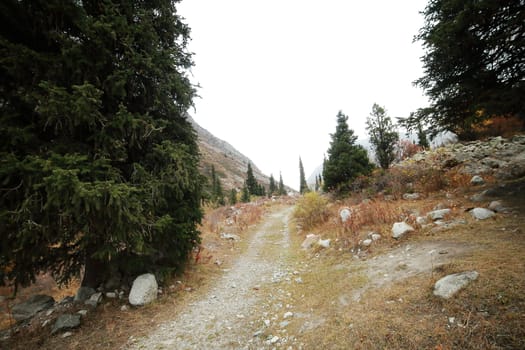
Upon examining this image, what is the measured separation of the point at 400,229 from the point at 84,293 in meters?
8.11

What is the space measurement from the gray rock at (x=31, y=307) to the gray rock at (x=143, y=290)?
2.14 meters

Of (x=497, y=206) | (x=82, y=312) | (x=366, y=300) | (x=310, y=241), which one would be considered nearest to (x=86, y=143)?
(x=82, y=312)

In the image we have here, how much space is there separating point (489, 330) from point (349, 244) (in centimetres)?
407

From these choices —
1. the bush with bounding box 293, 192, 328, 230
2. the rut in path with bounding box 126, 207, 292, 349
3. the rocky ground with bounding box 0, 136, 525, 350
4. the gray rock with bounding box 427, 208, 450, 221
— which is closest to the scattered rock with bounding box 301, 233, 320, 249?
the rocky ground with bounding box 0, 136, 525, 350

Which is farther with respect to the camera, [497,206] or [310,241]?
[310,241]

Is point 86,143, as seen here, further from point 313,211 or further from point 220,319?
point 313,211

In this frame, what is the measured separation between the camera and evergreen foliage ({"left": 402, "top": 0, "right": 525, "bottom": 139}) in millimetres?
4918

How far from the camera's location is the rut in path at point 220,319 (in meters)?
3.09

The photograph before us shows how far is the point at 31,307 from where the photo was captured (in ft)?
14.2

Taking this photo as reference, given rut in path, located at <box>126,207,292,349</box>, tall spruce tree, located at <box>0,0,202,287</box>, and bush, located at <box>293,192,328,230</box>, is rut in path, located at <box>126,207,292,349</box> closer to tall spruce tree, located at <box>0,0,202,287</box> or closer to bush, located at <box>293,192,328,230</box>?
tall spruce tree, located at <box>0,0,202,287</box>

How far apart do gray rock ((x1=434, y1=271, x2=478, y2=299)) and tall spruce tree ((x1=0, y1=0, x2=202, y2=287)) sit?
4810mm

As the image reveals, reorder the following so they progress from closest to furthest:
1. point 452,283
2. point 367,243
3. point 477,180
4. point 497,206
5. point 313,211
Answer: point 452,283, point 497,206, point 367,243, point 477,180, point 313,211

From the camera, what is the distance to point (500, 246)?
320 centimetres

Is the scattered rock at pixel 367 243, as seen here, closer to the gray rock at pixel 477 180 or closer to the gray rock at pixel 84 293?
the gray rock at pixel 477 180
